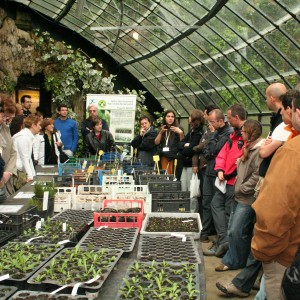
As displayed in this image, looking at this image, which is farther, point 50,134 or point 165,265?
point 50,134

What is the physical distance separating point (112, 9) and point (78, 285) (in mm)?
10780

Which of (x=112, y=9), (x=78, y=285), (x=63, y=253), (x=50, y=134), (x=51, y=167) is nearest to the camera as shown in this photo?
(x=78, y=285)

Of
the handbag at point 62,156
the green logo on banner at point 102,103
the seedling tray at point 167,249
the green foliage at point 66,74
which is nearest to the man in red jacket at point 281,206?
the seedling tray at point 167,249

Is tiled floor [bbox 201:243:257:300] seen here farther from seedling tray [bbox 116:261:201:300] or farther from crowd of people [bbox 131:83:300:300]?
seedling tray [bbox 116:261:201:300]

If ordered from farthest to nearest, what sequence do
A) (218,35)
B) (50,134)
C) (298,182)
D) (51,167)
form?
(218,35)
(50,134)
(51,167)
(298,182)

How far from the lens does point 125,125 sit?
10703 millimetres

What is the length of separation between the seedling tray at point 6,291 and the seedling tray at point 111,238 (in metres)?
0.73

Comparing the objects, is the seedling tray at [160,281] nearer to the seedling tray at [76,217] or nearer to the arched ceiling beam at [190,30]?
the seedling tray at [76,217]

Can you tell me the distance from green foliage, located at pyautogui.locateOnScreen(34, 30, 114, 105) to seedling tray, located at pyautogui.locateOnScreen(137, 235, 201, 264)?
437 inches

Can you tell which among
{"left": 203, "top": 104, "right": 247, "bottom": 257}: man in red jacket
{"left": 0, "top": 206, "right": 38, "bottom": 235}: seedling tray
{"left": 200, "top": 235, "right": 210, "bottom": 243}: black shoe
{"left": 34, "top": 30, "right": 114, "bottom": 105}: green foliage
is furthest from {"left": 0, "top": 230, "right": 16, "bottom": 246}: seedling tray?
{"left": 34, "top": 30, "right": 114, "bottom": 105}: green foliage

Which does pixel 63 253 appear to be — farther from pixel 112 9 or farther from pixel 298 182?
pixel 112 9

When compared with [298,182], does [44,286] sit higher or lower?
lower

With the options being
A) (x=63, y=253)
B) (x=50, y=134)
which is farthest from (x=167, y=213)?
(x=50, y=134)

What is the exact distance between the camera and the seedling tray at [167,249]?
8.80ft
